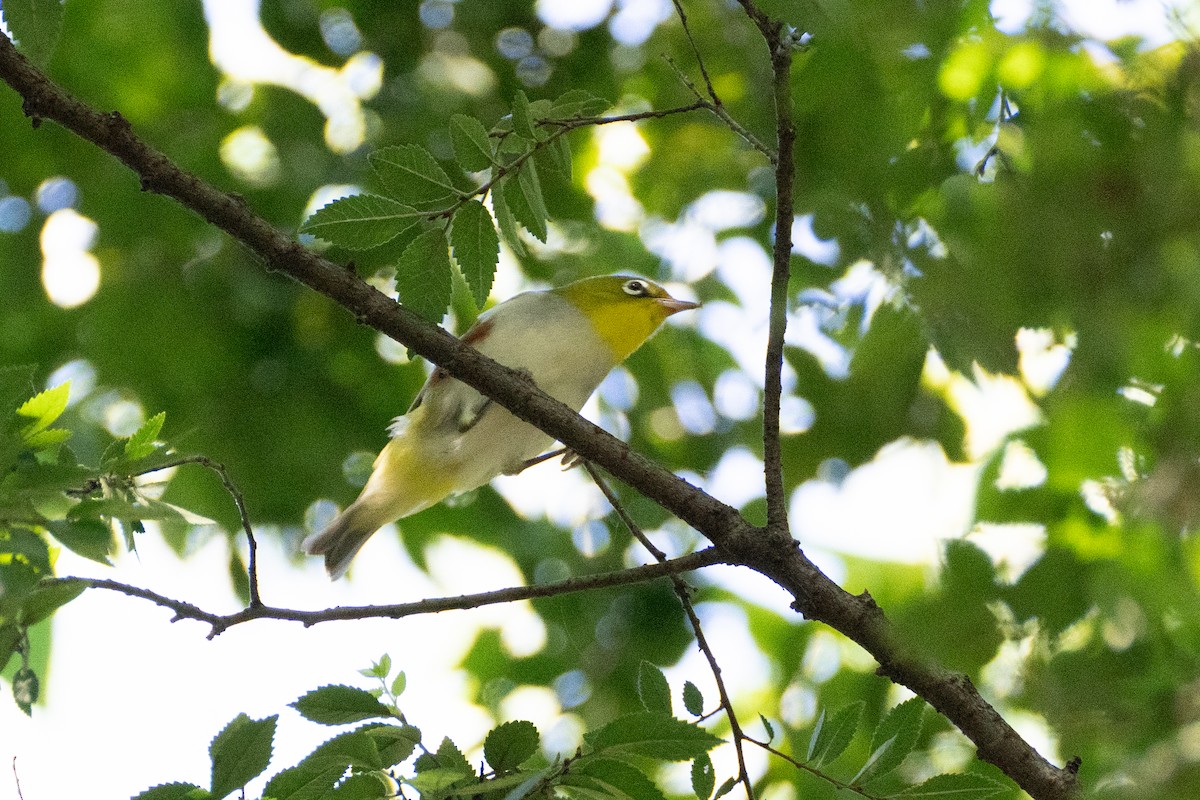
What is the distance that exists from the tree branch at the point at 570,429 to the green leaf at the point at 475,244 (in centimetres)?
15

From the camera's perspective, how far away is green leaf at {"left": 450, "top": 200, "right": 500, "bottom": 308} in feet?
7.82

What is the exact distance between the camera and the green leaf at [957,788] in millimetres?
1907

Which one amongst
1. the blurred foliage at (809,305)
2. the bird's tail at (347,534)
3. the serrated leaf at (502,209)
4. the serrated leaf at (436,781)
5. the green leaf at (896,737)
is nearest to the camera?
the blurred foliage at (809,305)

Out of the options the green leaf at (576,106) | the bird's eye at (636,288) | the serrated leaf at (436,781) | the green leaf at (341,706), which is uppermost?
the bird's eye at (636,288)

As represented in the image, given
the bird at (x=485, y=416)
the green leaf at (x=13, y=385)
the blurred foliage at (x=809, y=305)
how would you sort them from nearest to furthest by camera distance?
the blurred foliage at (x=809, y=305) → the green leaf at (x=13, y=385) → the bird at (x=485, y=416)

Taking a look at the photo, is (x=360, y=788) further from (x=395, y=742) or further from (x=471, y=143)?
(x=471, y=143)

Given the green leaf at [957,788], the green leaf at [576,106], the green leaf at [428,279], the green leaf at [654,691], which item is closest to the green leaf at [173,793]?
the green leaf at [654,691]

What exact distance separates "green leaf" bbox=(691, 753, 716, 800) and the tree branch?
0.41m

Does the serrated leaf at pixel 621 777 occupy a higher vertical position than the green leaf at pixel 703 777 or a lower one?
lower

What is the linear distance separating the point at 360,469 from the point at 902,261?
12.0 feet

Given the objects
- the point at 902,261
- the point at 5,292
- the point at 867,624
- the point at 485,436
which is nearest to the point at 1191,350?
the point at 902,261

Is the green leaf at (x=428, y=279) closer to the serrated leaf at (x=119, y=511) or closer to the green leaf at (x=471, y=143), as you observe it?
the green leaf at (x=471, y=143)

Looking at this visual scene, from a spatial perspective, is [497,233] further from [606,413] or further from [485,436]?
[606,413]

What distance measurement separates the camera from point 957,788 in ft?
6.31
